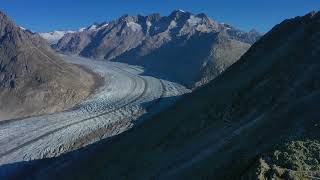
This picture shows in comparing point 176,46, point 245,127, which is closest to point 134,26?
point 176,46

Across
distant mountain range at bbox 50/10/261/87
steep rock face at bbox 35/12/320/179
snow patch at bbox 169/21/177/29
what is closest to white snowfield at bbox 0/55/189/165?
steep rock face at bbox 35/12/320/179

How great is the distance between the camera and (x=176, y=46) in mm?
141500

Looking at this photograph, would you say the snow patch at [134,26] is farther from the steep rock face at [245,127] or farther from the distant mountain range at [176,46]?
the steep rock face at [245,127]

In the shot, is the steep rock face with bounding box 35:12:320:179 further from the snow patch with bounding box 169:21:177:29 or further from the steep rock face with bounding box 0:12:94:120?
the snow patch with bounding box 169:21:177:29

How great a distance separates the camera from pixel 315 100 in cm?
2258

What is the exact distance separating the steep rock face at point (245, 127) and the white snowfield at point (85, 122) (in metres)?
7.10

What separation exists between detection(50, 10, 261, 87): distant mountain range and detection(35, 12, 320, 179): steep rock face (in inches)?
2068

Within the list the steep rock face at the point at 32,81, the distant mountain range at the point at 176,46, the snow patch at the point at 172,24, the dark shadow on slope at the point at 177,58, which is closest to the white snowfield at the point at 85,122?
the steep rock face at the point at 32,81

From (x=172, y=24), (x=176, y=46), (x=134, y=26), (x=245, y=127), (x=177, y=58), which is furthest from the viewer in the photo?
(x=134, y=26)

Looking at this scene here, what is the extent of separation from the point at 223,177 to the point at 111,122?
40.3 meters

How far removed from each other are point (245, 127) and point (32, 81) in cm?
5864

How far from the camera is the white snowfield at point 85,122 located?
49.3m

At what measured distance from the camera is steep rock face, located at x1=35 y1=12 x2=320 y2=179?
1838cm

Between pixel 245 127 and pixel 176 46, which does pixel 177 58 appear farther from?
pixel 245 127
